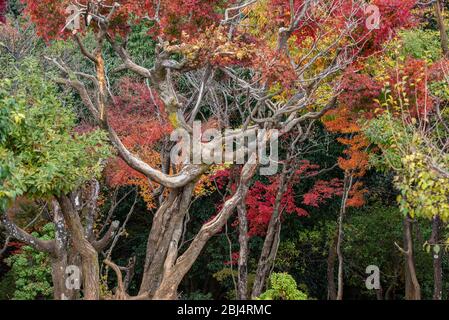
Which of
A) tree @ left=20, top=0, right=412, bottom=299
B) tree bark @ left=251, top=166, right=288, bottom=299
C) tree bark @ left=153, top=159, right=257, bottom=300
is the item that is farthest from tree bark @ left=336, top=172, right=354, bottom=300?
tree bark @ left=153, top=159, right=257, bottom=300

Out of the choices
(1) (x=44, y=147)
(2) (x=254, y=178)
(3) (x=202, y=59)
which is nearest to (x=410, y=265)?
(2) (x=254, y=178)

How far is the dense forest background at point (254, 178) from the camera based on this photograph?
11.9 metres

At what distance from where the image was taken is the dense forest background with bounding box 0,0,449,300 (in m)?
11.9

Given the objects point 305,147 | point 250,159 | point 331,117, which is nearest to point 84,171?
point 250,159

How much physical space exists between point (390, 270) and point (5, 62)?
10.7 meters

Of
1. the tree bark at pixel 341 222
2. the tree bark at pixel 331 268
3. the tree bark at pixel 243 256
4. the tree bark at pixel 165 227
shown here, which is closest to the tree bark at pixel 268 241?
the tree bark at pixel 243 256

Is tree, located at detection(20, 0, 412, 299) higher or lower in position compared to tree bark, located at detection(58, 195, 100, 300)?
higher

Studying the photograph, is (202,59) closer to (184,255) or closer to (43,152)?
(184,255)

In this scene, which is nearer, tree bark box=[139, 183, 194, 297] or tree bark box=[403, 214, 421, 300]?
tree bark box=[139, 183, 194, 297]

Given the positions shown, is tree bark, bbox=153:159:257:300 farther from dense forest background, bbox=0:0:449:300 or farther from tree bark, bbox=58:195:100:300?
tree bark, bbox=58:195:100:300

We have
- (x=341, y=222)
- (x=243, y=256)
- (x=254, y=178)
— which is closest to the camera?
(x=243, y=256)

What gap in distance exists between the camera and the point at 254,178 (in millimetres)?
18844

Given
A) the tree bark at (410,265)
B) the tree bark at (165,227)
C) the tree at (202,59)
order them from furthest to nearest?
the tree bark at (410,265), the tree bark at (165,227), the tree at (202,59)

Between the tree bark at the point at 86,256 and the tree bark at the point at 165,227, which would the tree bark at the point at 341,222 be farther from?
the tree bark at the point at 86,256
